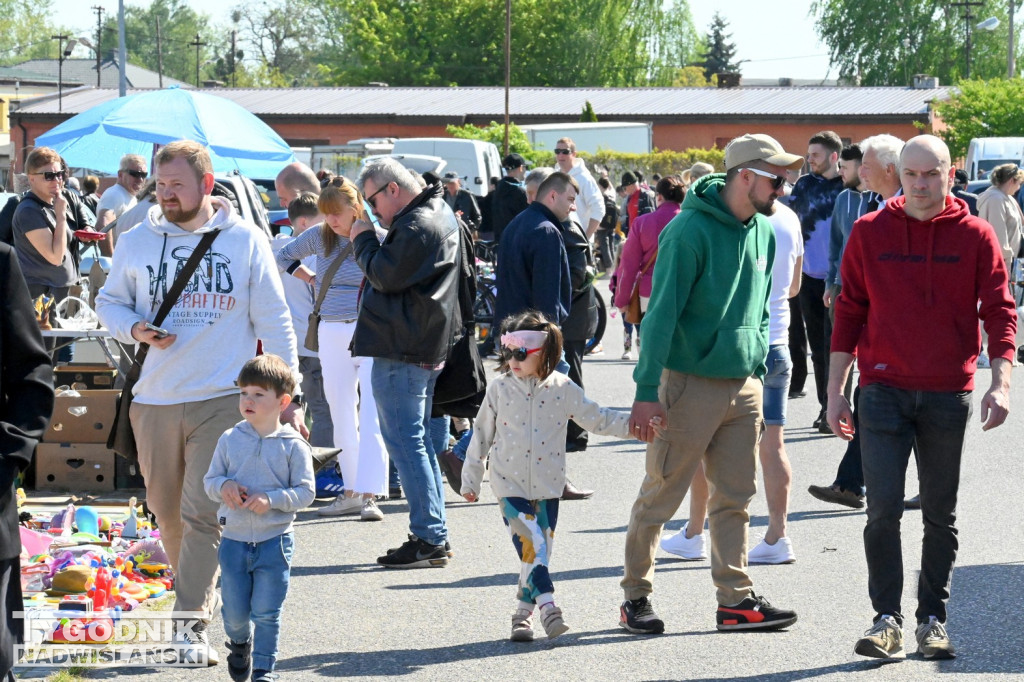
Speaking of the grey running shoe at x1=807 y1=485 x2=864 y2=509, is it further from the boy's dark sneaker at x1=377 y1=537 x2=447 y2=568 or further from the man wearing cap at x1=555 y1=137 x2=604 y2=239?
the man wearing cap at x1=555 y1=137 x2=604 y2=239

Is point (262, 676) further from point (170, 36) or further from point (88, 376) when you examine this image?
point (170, 36)

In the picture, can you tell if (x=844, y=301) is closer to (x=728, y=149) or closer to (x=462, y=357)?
(x=728, y=149)

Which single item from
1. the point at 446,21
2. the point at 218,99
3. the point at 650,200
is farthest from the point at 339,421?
the point at 446,21

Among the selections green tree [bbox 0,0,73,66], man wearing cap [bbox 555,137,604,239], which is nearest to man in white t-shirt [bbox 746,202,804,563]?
man wearing cap [bbox 555,137,604,239]

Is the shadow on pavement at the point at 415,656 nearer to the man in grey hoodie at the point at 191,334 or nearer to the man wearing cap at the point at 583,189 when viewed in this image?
the man in grey hoodie at the point at 191,334

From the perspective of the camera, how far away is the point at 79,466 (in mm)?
9219

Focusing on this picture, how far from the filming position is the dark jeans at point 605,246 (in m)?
27.1

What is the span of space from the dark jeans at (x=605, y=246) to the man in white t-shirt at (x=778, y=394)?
18028 millimetres

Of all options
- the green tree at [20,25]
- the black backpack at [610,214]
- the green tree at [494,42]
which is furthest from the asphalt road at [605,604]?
the green tree at [20,25]

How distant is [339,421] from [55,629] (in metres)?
2.80

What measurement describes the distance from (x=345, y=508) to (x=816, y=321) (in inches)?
179

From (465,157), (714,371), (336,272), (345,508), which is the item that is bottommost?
(345,508)

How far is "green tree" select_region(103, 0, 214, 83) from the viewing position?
130 metres

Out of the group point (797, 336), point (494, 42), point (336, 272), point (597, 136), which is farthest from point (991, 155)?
point (494, 42)
